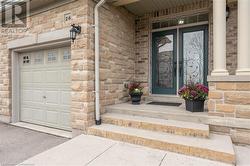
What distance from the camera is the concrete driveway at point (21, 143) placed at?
2703mm

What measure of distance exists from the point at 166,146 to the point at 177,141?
18 cm

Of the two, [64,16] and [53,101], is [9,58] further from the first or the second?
[64,16]

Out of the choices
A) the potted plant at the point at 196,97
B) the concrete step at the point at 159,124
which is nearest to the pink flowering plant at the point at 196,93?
the potted plant at the point at 196,97

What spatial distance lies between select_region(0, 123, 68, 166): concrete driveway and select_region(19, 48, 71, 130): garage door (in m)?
0.47

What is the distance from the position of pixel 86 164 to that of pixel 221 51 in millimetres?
2656

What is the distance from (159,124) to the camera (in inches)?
117

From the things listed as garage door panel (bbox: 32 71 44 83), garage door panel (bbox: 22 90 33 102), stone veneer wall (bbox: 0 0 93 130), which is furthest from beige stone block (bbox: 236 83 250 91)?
garage door panel (bbox: 22 90 33 102)

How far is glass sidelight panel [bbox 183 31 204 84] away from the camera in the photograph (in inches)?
172

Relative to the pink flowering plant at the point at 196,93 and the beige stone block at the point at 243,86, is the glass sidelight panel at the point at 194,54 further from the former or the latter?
the beige stone block at the point at 243,86

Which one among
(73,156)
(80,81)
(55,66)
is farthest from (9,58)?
(73,156)

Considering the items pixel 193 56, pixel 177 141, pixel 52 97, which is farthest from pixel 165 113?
pixel 52 97

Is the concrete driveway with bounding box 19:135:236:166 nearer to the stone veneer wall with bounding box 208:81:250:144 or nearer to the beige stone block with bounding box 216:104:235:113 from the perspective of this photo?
the stone veneer wall with bounding box 208:81:250:144

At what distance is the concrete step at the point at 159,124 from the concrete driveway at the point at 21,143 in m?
1.12

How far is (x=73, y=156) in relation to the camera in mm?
2473
